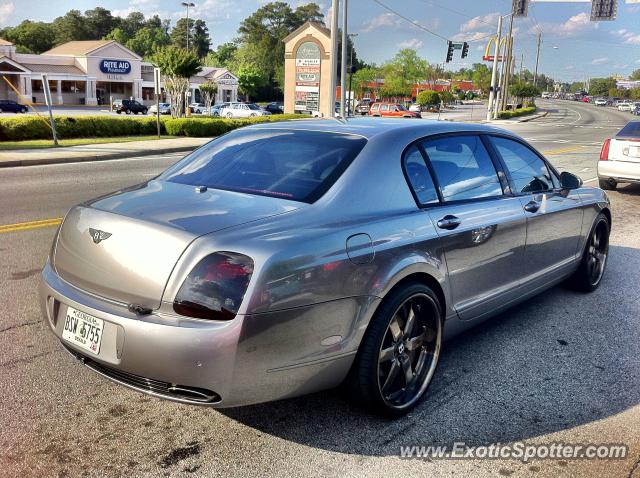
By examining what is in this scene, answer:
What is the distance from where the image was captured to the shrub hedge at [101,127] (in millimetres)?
19578

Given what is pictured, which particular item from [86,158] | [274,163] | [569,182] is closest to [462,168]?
[274,163]

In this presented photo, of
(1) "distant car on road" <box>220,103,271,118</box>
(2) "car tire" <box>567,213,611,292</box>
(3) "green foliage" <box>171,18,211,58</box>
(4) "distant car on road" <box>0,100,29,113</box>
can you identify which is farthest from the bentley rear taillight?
(3) "green foliage" <box>171,18,211,58</box>

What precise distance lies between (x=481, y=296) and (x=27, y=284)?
3.77 metres

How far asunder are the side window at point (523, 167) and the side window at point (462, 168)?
236mm

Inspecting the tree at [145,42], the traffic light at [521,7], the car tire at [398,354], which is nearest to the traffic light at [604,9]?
the traffic light at [521,7]

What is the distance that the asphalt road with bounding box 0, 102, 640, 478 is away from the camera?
276 centimetres

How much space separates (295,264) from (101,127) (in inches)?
872

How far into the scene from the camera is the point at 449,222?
3449mm

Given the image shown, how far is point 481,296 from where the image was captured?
3795 millimetres

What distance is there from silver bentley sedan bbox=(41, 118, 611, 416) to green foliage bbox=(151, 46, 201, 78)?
32272 mm

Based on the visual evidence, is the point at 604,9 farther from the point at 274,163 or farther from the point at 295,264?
the point at 295,264

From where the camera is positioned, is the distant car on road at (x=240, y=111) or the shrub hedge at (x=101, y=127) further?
the distant car on road at (x=240, y=111)

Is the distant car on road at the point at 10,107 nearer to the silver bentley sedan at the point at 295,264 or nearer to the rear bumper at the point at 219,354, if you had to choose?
the silver bentley sedan at the point at 295,264

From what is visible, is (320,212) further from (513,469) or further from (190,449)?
(513,469)
